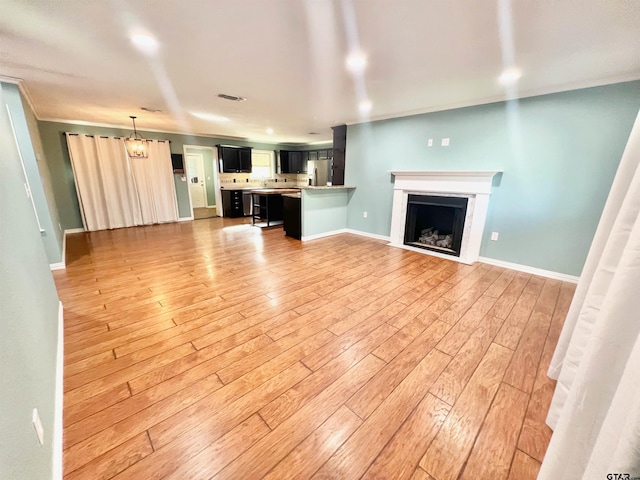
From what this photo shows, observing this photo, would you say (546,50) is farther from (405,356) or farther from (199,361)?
(199,361)

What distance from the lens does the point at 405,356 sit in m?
1.81

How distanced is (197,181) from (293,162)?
3.59 meters

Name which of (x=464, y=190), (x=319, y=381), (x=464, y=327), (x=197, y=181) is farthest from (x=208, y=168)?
(x=464, y=327)

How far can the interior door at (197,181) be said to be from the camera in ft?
28.7

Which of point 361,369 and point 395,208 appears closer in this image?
point 361,369

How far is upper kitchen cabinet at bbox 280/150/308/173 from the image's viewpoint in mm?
8609

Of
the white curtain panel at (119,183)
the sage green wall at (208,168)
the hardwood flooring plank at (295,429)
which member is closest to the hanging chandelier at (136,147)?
the white curtain panel at (119,183)

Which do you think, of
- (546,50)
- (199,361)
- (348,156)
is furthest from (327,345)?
(348,156)

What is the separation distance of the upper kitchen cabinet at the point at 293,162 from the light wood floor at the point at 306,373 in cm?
616

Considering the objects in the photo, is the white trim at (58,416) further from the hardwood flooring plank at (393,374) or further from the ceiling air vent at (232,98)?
the ceiling air vent at (232,98)

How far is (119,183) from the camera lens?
5734 millimetres

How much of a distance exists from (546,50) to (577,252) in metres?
2.37

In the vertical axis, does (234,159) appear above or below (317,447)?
above

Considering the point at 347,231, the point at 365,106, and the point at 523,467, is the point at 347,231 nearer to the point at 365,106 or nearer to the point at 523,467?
the point at 365,106
